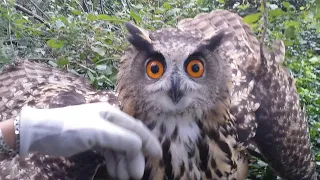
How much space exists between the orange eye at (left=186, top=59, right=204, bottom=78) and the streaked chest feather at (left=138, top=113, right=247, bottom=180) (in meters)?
0.24

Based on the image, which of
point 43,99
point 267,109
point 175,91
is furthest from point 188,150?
point 43,99

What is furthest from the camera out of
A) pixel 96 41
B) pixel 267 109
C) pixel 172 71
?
pixel 96 41

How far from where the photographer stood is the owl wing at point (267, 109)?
3343 millimetres

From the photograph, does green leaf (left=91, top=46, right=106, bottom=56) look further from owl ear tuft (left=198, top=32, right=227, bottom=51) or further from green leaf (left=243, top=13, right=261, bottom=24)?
owl ear tuft (left=198, top=32, right=227, bottom=51)

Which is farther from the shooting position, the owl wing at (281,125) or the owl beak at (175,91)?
the owl wing at (281,125)

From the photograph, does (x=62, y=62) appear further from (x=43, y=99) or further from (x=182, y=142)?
(x=182, y=142)

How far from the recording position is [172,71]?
2617 millimetres

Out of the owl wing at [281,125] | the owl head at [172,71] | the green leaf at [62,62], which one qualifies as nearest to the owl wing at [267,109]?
the owl wing at [281,125]

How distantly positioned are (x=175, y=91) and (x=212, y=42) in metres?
0.33

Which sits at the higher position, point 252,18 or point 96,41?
point 252,18

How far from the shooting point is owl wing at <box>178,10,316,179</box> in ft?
11.0

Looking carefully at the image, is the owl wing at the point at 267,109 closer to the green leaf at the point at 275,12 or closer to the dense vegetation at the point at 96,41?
the dense vegetation at the point at 96,41

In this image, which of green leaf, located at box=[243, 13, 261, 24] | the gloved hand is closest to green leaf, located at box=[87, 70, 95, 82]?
green leaf, located at box=[243, 13, 261, 24]

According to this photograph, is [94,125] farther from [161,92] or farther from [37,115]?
[161,92]
